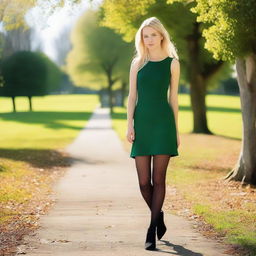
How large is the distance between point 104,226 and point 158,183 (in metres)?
1.33

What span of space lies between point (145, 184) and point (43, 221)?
195cm

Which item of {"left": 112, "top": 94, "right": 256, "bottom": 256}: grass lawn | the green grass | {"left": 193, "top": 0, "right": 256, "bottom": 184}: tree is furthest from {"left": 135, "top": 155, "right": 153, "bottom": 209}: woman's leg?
the green grass

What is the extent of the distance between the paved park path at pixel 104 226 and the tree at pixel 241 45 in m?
2.34

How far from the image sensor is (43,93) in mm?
61094

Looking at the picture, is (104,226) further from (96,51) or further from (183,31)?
(96,51)

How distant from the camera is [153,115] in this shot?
18.2ft

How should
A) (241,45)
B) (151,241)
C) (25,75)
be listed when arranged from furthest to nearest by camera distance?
(25,75) → (241,45) → (151,241)

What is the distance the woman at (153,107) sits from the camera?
555 centimetres

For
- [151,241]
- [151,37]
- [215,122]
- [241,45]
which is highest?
[151,37]

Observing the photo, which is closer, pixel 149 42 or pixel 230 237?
pixel 149 42

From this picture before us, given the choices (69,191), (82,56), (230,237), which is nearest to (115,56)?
(82,56)

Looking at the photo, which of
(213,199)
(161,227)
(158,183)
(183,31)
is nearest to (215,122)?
(183,31)

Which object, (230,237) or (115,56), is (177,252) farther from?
(115,56)

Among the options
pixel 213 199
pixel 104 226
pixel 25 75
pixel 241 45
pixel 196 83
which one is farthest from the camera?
pixel 25 75
